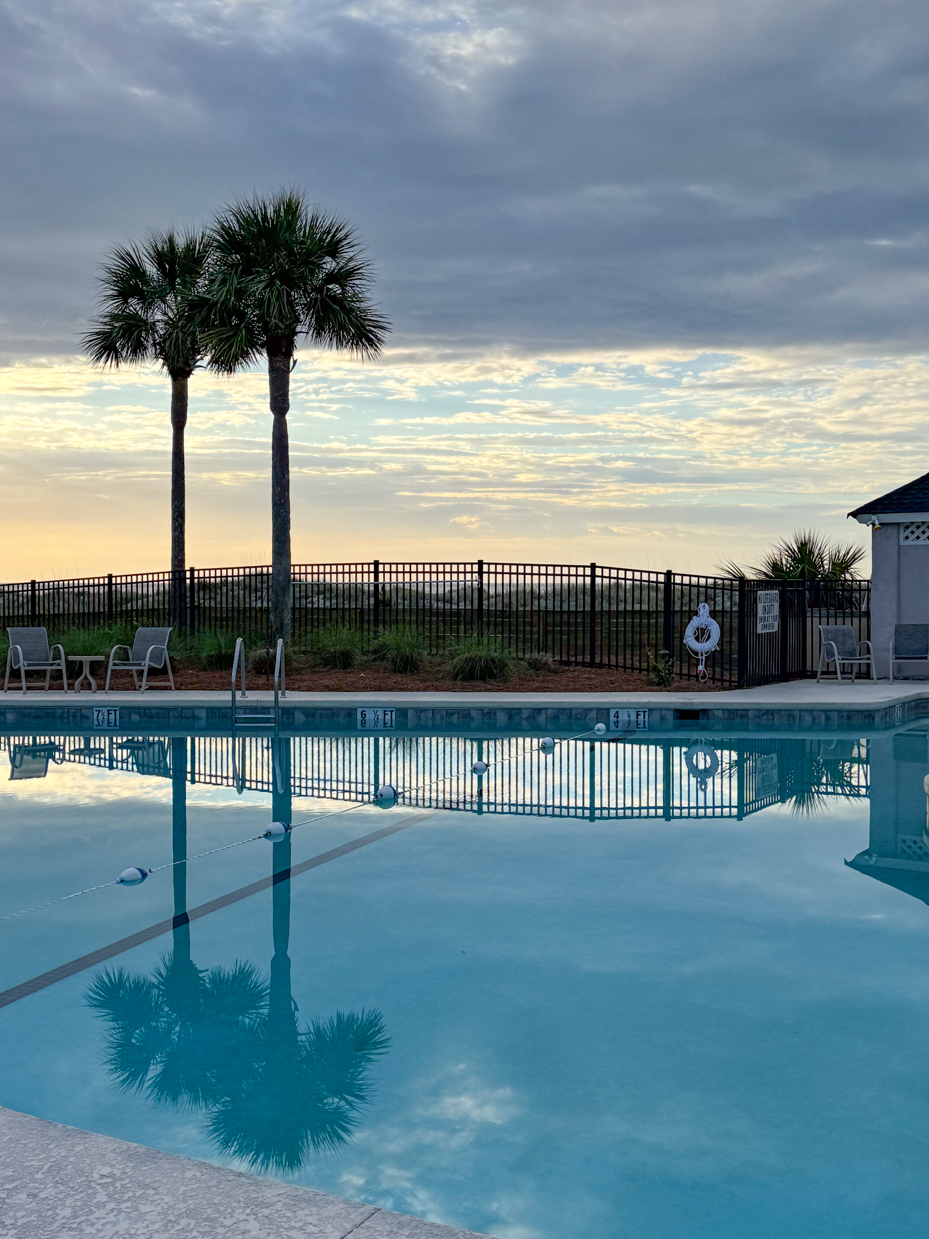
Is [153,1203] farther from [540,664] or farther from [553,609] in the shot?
[553,609]

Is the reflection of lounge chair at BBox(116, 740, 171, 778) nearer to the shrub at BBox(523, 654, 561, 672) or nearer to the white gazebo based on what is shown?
the shrub at BBox(523, 654, 561, 672)

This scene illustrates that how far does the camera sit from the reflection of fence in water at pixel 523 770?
358 inches

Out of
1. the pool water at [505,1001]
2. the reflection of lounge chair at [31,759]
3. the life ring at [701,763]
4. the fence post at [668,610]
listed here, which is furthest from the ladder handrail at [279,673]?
the fence post at [668,610]

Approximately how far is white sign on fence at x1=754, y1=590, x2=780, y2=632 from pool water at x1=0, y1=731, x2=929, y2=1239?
6.47 meters

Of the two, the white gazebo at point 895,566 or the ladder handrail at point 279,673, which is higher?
the white gazebo at point 895,566

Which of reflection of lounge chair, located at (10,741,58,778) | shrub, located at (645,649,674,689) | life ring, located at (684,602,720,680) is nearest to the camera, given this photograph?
reflection of lounge chair, located at (10,741,58,778)

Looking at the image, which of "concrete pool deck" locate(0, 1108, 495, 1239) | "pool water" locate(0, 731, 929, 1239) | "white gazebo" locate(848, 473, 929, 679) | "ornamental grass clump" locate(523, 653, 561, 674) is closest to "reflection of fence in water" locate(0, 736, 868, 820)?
"pool water" locate(0, 731, 929, 1239)

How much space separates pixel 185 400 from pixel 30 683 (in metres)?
7.68

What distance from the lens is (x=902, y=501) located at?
642 inches

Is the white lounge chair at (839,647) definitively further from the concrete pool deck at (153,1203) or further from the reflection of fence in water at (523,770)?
the concrete pool deck at (153,1203)

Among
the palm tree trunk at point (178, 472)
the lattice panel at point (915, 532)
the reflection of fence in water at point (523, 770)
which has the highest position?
the palm tree trunk at point (178, 472)

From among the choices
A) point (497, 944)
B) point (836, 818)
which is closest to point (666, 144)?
point (836, 818)

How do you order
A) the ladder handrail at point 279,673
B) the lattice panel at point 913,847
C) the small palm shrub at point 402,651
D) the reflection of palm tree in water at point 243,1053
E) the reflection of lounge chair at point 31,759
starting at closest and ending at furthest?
1. the reflection of palm tree in water at point 243,1053
2. the lattice panel at point 913,847
3. the reflection of lounge chair at point 31,759
4. the ladder handrail at point 279,673
5. the small palm shrub at point 402,651

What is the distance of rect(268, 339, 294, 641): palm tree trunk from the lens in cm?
1861
